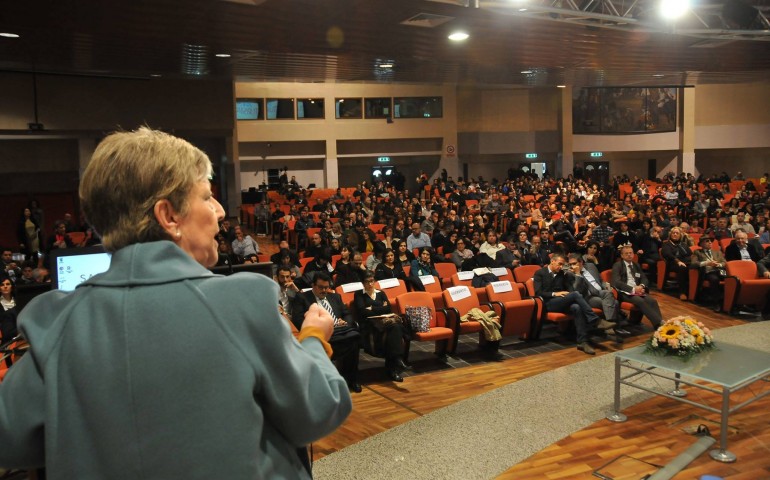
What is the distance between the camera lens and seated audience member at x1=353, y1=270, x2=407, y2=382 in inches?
270

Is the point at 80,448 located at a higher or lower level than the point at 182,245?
lower

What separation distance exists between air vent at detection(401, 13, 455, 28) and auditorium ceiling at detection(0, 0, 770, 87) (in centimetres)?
1

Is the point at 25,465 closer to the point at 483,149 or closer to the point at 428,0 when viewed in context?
the point at 428,0

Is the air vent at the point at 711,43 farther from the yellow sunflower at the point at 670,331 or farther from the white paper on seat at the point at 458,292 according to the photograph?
the yellow sunflower at the point at 670,331

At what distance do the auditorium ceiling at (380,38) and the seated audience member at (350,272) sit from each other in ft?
9.64

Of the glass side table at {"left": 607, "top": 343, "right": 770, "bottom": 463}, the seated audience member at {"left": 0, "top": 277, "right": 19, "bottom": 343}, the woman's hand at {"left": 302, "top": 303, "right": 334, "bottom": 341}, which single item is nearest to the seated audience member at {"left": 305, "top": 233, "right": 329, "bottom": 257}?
the seated audience member at {"left": 0, "top": 277, "right": 19, "bottom": 343}

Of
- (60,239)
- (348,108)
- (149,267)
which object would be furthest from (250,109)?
(149,267)

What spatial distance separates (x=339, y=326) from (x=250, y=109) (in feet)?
60.9

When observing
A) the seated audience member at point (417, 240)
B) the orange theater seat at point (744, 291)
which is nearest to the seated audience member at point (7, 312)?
the seated audience member at point (417, 240)

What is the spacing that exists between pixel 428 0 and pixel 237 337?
6.32 meters

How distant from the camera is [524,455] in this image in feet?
15.5

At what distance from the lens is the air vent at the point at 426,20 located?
7.27 m

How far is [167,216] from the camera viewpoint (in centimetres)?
94

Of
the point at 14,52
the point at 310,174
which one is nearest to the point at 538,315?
the point at 14,52
